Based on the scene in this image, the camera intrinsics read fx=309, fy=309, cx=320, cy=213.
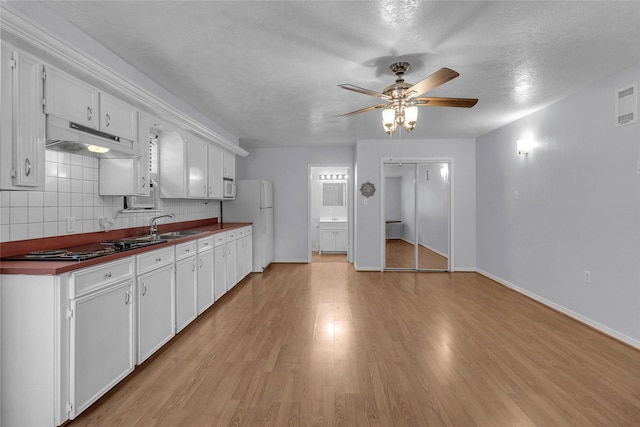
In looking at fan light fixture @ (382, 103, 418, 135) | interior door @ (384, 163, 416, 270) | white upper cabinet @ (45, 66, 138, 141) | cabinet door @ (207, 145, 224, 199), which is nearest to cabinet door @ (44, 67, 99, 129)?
white upper cabinet @ (45, 66, 138, 141)

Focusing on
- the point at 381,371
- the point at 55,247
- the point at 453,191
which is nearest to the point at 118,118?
the point at 55,247

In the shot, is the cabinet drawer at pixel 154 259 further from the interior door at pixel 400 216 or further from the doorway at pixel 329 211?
the doorway at pixel 329 211

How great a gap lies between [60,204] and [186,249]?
3.60ft

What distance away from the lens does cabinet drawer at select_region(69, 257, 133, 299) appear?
5.70 feet

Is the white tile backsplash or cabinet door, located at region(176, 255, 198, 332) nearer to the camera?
the white tile backsplash

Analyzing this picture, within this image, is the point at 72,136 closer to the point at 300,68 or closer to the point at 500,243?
the point at 300,68

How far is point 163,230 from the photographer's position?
375 cm

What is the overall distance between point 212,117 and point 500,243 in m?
4.86

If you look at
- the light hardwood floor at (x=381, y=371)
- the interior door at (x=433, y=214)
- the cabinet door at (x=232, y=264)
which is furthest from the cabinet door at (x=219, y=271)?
the interior door at (x=433, y=214)

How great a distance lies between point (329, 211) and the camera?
321 inches

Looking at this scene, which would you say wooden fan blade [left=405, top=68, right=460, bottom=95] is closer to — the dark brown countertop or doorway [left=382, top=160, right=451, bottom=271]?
the dark brown countertop

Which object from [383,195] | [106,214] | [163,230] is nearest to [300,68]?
[106,214]

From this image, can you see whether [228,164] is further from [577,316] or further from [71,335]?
[577,316]

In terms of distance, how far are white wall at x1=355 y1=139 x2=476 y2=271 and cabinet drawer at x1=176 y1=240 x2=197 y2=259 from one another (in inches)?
130
